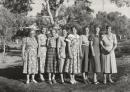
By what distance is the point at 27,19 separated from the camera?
1633 inches

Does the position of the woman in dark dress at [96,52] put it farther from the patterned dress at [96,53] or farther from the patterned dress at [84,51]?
the patterned dress at [84,51]

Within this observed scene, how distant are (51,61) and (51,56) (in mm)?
219

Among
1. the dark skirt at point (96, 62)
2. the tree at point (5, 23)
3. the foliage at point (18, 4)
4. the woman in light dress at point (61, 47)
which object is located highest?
the foliage at point (18, 4)

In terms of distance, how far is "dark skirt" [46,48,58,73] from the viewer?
461 inches

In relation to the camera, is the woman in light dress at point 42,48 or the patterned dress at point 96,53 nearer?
the patterned dress at point 96,53

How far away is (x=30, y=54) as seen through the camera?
11.7 m

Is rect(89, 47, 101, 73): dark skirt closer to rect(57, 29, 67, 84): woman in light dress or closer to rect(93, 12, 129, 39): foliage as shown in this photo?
rect(57, 29, 67, 84): woman in light dress

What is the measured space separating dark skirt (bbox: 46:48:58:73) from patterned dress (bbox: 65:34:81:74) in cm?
55

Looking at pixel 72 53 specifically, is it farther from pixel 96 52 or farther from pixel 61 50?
pixel 96 52

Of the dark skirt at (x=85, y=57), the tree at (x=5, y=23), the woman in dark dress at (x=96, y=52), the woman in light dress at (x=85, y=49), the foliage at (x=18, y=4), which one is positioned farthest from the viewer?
the tree at (x=5, y=23)

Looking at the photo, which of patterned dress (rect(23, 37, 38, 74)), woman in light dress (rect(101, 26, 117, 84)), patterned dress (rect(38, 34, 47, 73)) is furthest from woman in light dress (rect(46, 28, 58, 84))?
woman in light dress (rect(101, 26, 117, 84))

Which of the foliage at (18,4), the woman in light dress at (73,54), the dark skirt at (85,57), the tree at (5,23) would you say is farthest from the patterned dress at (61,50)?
the tree at (5,23)

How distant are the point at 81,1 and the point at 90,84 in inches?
845

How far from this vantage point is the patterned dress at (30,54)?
38.2 ft
